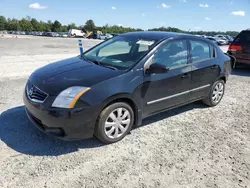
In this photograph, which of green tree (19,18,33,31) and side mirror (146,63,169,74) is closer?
side mirror (146,63,169,74)

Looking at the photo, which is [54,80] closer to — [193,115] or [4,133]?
[4,133]

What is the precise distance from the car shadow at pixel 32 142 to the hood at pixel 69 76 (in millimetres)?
814

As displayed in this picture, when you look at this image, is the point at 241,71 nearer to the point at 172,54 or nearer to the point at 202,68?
the point at 202,68

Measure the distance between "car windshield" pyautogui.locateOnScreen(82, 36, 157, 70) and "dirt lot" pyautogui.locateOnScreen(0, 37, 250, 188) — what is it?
120cm

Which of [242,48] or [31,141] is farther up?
[242,48]

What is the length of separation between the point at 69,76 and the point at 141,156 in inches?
61.9

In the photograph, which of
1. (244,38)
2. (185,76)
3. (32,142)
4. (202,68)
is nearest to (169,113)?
(185,76)

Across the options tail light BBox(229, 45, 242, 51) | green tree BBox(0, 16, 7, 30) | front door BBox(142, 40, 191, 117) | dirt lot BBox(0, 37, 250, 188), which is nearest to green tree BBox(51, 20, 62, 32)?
green tree BBox(0, 16, 7, 30)

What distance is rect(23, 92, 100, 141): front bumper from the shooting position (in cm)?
295

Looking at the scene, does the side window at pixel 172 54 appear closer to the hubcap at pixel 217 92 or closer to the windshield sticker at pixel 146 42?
the windshield sticker at pixel 146 42

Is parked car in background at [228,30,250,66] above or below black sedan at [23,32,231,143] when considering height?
above

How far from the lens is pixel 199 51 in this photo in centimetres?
457

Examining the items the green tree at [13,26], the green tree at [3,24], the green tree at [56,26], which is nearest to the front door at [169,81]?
the green tree at [56,26]

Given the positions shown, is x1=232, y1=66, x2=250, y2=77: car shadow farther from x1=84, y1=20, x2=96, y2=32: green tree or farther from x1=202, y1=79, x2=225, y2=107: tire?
x1=84, y1=20, x2=96, y2=32: green tree
